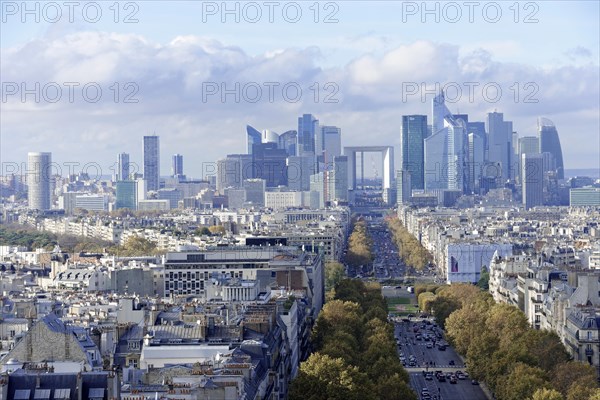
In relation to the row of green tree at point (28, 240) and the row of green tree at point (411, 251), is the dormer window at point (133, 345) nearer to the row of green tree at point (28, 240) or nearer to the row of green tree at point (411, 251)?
the row of green tree at point (411, 251)

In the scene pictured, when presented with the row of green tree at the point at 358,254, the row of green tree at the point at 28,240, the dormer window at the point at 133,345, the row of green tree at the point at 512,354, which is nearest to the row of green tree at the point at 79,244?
the row of green tree at the point at 28,240

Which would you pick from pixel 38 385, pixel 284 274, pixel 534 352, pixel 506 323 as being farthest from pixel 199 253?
pixel 38 385

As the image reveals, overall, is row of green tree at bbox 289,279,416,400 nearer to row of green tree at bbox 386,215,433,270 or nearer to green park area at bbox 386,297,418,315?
green park area at bbox 386,297,418,315

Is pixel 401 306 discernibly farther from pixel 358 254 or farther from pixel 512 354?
pixel 512 354

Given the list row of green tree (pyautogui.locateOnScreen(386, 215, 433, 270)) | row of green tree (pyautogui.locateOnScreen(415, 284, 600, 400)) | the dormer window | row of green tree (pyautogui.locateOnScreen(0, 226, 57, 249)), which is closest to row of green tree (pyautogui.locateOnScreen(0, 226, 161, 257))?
row of green tree (pyautogui.locateOnScreen(0, 226, 57, 249))

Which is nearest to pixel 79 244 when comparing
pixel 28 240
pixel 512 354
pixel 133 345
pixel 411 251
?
pixel 28 240

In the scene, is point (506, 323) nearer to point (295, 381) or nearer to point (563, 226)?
point (295, 381)
